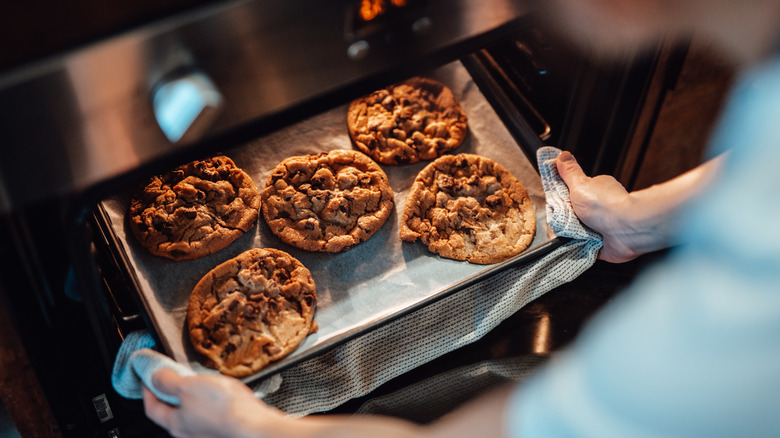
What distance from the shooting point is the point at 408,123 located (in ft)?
6.03

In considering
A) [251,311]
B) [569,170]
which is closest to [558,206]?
[569,170]

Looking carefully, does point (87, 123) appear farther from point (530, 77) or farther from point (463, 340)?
point (530, 77)

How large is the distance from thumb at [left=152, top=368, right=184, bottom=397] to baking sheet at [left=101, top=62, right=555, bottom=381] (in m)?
0.15

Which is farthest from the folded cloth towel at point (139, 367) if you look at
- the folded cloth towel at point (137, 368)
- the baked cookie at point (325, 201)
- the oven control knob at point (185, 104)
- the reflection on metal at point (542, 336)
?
the reflection on metal at point (542, 336)

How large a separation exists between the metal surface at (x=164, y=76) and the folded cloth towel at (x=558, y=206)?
29.1 inches

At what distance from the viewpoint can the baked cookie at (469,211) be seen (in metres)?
1.61

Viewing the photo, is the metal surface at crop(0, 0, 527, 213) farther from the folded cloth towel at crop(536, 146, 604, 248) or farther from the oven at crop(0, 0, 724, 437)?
the folded cloth towel at crop(536, 146, 604, 248)

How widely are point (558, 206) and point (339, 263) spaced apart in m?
0.55

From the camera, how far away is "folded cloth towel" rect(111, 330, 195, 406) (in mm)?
1213

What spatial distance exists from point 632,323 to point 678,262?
74 millimetres

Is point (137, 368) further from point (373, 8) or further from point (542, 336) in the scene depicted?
point (542, 336)

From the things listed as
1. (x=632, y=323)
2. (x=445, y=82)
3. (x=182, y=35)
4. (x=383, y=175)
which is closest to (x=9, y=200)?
(x=182, y=35)

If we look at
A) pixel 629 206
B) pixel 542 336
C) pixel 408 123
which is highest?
pixel 408 123

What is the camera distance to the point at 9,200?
2.72 feet
